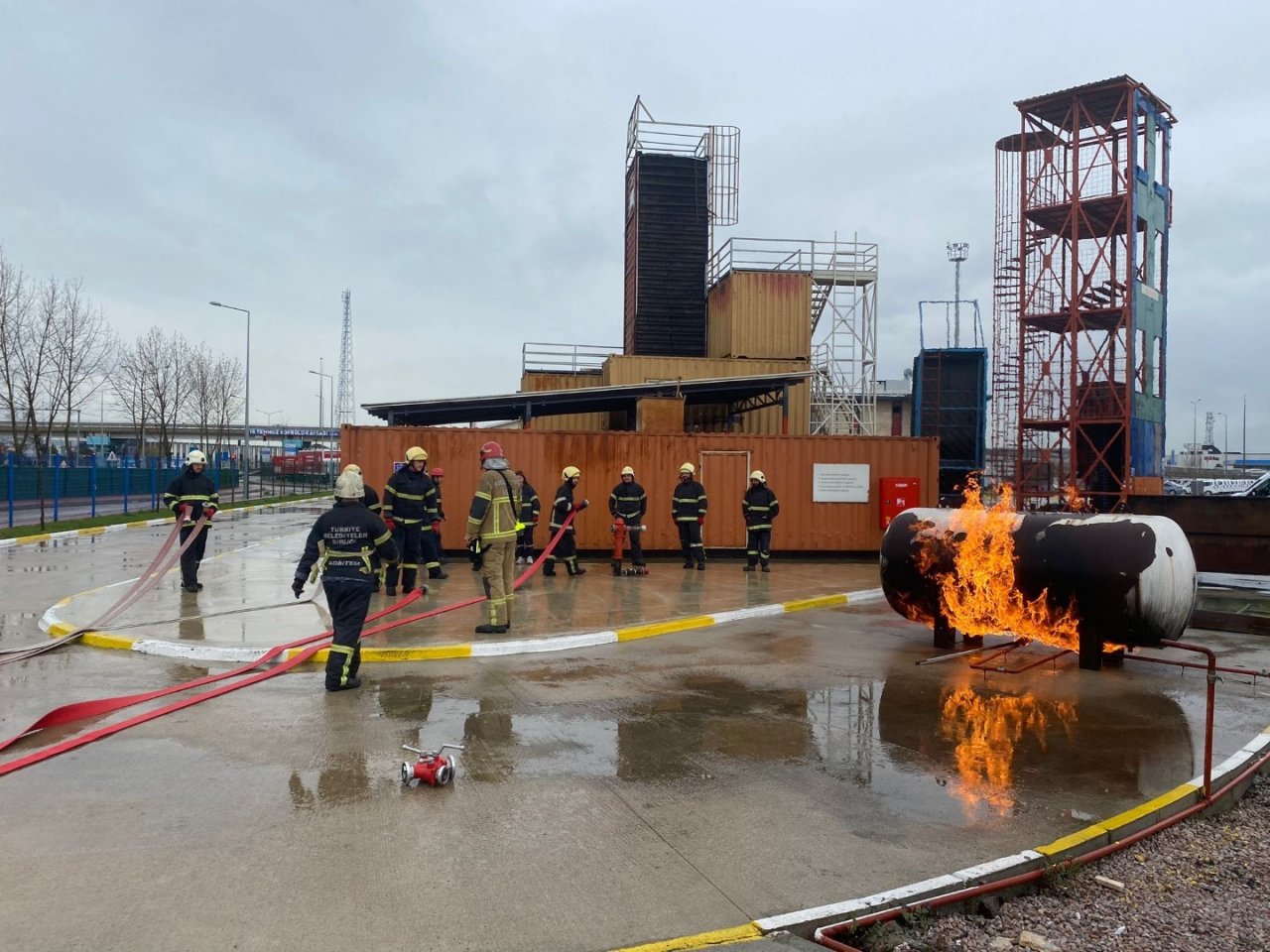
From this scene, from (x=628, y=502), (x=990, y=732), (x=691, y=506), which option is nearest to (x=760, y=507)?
(x=691, y=506)

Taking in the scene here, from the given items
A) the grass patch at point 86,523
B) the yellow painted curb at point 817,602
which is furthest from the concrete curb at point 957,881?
the grass patch at point 86,523

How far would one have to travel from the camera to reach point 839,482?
1680 centimetres

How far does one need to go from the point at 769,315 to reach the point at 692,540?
13121 mm

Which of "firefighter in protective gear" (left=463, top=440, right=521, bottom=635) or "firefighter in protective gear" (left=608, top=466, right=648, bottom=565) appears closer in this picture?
"firefighter in protective gear" (left=463, top=440, right=521, bottom=635)

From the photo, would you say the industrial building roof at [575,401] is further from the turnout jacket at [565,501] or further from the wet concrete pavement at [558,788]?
the wet concrete pavement at [558,788]

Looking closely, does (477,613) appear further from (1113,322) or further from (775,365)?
(1113,322)

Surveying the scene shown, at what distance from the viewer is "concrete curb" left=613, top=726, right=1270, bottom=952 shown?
3.38 meters

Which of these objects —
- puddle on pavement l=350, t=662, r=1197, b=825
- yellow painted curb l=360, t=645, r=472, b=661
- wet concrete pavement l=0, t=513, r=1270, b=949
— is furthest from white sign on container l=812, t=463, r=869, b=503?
yellow painted curb l=360, t=645, r=472, b=661

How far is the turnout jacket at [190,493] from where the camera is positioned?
11.5 m

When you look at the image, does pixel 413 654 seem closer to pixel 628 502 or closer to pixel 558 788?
pixel 558 788

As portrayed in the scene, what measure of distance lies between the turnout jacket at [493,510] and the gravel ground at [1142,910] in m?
6.13

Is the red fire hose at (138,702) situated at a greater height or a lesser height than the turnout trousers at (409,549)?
lesser

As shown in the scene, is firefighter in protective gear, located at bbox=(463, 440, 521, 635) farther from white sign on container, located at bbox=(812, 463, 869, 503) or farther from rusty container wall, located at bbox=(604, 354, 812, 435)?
rusty container wall, located at bbox=(604, 354, 812, 435)

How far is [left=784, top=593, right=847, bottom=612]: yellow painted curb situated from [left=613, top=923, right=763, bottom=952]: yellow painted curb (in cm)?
798
